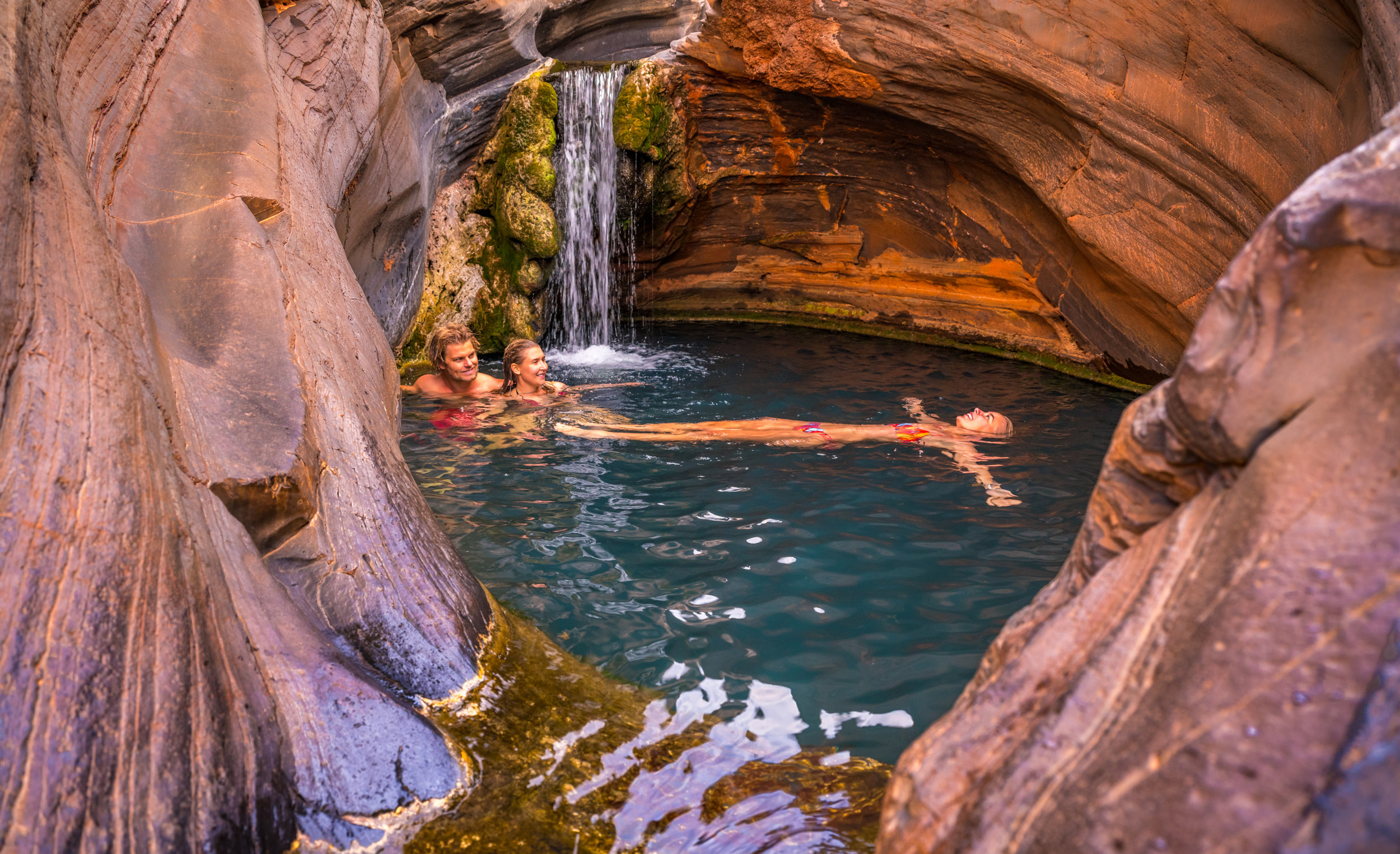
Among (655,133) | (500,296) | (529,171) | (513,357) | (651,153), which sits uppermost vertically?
(655,133)

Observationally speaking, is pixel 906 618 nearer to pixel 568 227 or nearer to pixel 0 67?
pixel 0 67

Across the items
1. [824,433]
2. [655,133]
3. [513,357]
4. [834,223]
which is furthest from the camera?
[834,223]

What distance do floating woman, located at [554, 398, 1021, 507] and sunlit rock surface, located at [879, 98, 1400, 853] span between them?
4001 mm

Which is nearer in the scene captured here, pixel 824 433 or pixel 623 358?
pixel 824 433

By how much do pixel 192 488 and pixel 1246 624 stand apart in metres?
2.60

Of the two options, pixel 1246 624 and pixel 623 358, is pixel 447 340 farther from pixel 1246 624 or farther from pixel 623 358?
pixel 1246 624

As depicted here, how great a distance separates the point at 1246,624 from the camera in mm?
1283

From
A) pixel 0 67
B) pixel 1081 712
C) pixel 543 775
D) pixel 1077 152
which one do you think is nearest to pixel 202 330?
pixel 0 67

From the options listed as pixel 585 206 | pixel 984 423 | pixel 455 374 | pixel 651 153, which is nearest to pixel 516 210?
pixel 585 206

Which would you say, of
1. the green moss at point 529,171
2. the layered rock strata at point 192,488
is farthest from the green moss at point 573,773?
the green moss at point 529,171

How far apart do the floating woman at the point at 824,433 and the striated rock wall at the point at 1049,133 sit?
216cm

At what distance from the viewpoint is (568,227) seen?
9672 mm

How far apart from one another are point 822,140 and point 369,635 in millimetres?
8002

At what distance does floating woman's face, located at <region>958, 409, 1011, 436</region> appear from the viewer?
5.83 m
